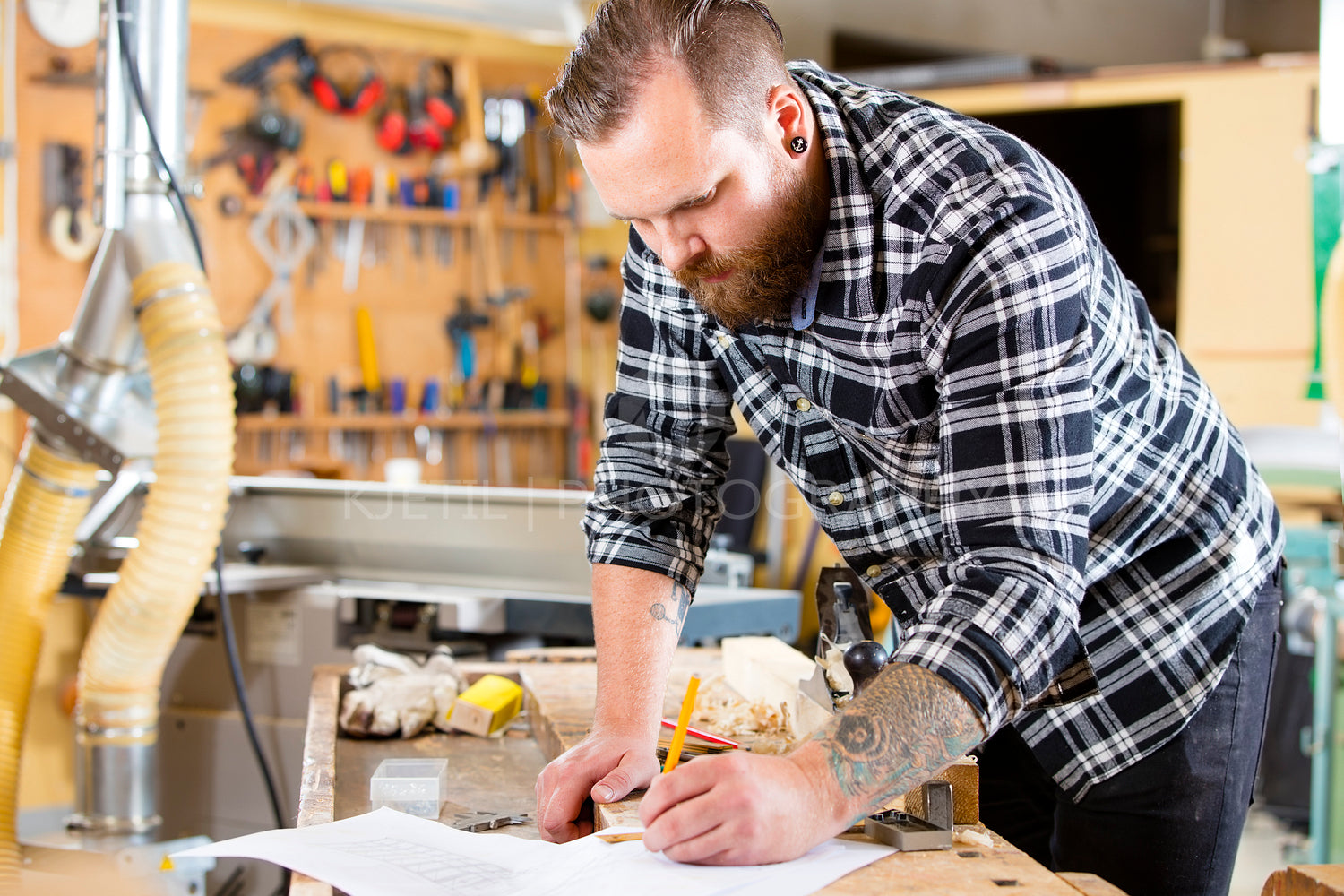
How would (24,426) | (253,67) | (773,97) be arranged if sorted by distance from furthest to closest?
(253,67), (24,426), (773,97)

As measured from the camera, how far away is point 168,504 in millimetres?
1592

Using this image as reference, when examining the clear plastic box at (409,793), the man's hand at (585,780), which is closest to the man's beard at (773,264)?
the man's hand at (585,780)

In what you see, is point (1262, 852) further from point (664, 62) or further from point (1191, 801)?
point (664, 62)

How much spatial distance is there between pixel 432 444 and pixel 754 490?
4.50 ft

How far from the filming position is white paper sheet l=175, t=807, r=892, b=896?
0.73 m

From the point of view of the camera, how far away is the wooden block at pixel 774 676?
1057mm

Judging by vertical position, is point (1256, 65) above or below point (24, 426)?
above

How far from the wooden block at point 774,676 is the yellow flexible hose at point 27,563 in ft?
3.51

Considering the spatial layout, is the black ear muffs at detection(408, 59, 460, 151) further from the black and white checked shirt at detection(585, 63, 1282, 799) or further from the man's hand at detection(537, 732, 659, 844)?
the man's hand at detection(537, 732, 659, 844)

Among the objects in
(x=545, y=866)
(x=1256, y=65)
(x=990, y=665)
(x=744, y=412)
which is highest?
(x=1256, y=65)

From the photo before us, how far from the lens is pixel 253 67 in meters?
3.89

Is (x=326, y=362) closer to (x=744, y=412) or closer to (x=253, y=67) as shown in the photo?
(x=253, y=67)

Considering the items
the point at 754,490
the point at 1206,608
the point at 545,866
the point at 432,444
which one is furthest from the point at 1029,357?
the point at 432,444

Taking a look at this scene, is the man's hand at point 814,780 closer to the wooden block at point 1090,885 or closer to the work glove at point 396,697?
the wooden block at point 1090,885
